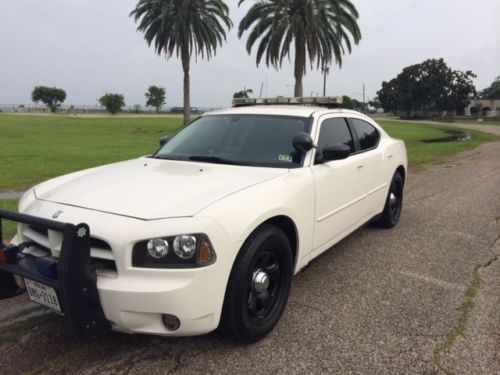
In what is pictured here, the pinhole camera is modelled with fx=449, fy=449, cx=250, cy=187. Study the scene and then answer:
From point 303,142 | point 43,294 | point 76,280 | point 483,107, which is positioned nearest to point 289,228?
point 303,142

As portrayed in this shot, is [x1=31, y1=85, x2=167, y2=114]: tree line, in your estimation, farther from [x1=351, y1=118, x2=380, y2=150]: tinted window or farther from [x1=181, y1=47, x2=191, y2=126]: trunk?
[x1=351, y1=118, x2=380, y2=150]: tinted window

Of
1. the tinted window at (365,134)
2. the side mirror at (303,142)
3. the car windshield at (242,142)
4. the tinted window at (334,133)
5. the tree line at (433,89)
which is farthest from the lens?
the tree line at (433,89)

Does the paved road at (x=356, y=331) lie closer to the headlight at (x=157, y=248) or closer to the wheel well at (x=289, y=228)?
the wheel well at (x=289, y=228)

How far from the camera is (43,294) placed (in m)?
2.54

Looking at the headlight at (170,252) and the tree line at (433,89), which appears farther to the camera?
the tree line at (433,89)

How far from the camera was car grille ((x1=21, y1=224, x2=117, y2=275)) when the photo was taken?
2.51m

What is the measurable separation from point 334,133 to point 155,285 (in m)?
2.47

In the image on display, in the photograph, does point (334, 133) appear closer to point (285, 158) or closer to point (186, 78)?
point (285, 158)

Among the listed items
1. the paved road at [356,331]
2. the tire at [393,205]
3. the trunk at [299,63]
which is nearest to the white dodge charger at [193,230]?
the paved road at [356,331]

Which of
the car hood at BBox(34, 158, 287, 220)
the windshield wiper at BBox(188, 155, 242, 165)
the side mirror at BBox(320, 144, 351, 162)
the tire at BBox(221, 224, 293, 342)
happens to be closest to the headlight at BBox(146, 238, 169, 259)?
the car hood at BBox(34, 158, 287, 220)

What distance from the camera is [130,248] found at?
244cm

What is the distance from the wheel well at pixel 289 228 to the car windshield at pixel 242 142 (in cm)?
50

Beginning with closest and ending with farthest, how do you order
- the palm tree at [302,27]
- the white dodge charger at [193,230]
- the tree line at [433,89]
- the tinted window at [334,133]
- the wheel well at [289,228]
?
1. the white dodge charger at [193,230]
2. the wheel well at [289,228]
3. the tinted window at [334,133]
4. the palm tree at [302,27]
5. the tree line at [433,89]

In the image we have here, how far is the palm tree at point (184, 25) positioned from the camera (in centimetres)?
2869
